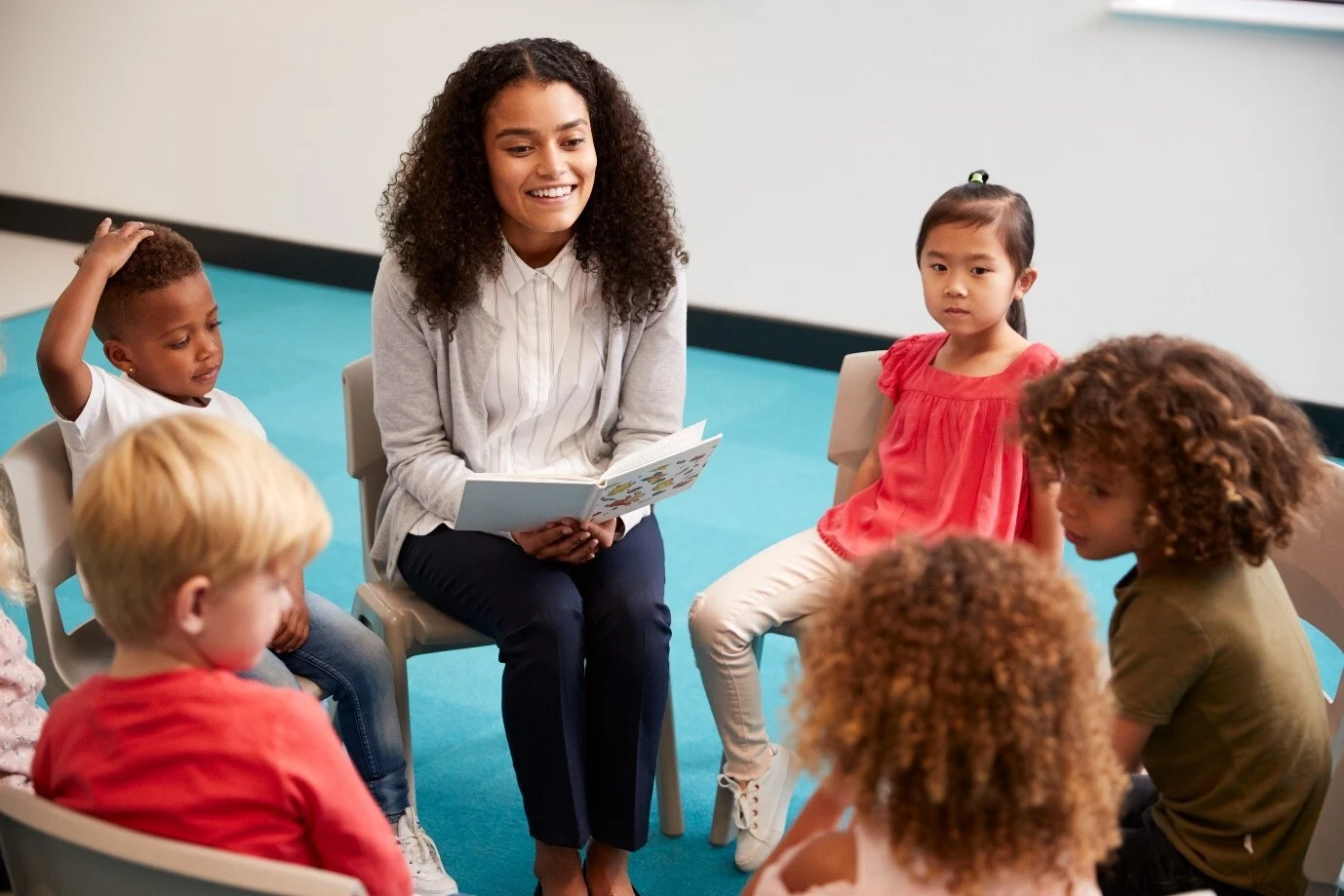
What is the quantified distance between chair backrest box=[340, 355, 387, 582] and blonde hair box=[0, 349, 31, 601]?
57 cm

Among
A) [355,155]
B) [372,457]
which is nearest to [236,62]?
[355,155]

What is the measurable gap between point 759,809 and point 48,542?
118 centimetres

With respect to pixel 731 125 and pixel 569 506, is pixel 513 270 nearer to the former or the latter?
pixel 569 506

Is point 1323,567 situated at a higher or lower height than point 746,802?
higher

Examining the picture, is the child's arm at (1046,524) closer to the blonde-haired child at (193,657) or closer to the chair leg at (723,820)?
the chair leg at (723,820)

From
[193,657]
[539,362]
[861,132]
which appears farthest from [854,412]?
[861,132]

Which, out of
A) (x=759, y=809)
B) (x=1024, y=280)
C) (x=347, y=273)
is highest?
(x=1024, y=280)

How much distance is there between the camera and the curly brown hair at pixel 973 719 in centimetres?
117

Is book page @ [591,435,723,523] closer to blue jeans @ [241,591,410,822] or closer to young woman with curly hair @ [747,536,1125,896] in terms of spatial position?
blue jeans @ [241,591,410,822]

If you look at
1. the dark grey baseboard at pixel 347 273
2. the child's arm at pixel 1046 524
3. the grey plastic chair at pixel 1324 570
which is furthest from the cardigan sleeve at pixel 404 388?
the dark grey baseboard at pixel 347 273

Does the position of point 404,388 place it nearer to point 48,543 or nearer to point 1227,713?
point 48,543

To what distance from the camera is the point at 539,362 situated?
236cm

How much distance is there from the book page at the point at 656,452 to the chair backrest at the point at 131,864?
96cm

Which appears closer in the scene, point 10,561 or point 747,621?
point 10,561
